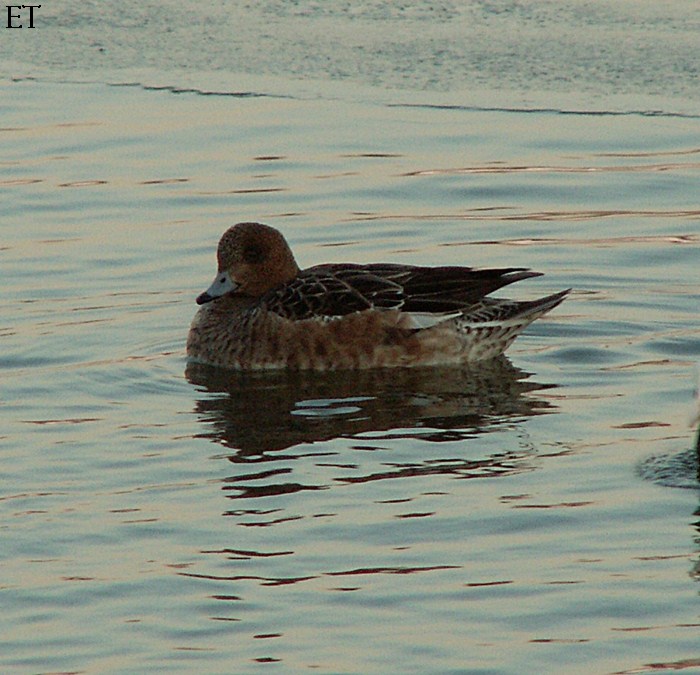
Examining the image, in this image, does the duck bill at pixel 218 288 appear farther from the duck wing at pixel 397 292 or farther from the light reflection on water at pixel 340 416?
the duck wing at pixel 397 292

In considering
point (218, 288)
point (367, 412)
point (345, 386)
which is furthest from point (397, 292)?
point (367, 412)

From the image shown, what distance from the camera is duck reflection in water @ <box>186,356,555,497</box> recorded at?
24.4 ft

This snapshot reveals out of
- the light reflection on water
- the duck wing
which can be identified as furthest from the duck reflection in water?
the duck wing

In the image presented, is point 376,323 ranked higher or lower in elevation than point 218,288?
lower

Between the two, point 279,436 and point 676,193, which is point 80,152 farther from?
point 279,436

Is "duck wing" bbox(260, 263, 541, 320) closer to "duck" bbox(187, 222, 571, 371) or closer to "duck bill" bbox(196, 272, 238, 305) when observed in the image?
"duck" bbox(187, 222, 571, 371)

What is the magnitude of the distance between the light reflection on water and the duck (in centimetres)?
15

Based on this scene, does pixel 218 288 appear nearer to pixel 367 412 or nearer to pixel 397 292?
pixel 397 292

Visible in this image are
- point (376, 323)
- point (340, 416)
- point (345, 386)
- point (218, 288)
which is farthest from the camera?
point (218, 288)

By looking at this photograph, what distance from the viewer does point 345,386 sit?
357 inches

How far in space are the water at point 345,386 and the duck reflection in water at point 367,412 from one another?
0.02 m

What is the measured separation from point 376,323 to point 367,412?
42.6 inches

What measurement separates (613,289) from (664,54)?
3803 mm

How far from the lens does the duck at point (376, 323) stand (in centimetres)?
940
